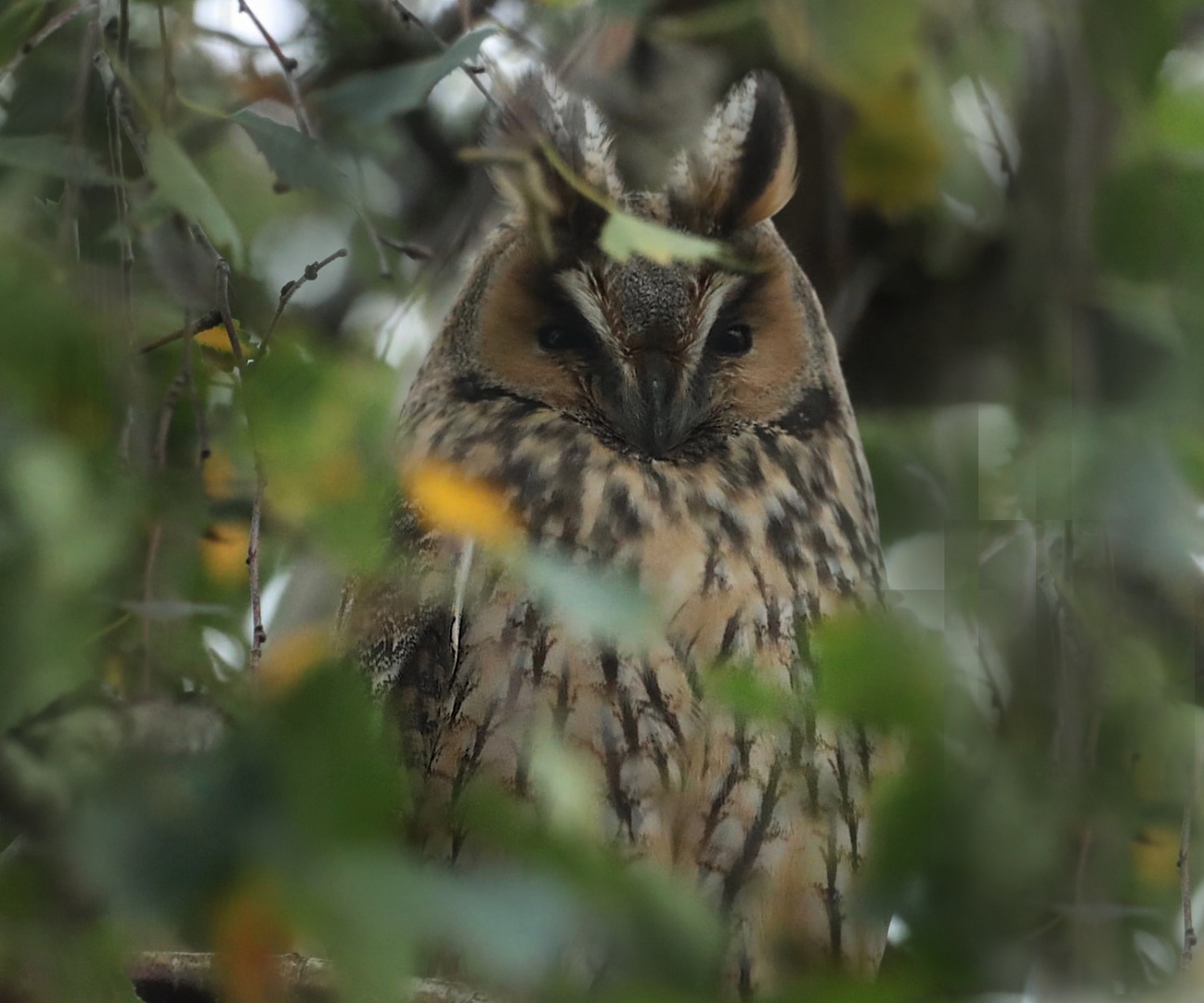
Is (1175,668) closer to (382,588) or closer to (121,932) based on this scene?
(382,588)

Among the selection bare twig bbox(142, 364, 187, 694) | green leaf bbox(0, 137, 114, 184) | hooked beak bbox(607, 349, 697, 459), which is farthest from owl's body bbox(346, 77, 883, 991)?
green leaf bbox(0, 137, 114, 184)

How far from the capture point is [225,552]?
142cm

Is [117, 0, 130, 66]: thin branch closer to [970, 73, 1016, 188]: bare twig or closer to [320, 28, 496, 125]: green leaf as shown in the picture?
[320, 28, 496, 125]: green leaf

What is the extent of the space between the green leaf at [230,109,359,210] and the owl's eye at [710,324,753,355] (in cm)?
51

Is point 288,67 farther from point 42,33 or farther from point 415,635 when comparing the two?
point 415,635

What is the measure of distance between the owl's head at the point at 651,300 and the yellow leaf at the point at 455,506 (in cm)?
20

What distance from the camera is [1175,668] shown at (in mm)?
1686

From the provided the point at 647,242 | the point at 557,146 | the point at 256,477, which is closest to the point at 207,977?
the point at 256,477

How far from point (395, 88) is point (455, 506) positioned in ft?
1.08

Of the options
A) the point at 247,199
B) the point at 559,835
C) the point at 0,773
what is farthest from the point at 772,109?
the point at 0,773

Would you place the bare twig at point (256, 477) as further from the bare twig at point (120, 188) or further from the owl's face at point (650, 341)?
the owl's face at point (650, 341)

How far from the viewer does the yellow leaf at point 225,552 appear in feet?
4.47

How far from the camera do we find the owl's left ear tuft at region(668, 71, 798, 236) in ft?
4.72

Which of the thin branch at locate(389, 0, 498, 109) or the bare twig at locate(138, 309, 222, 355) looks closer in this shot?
the bare twig at locate(138, 309, 222, 355)
